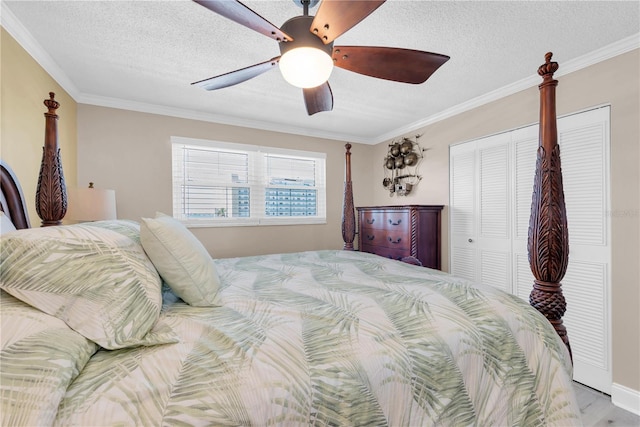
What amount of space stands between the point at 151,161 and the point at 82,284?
2694 millimetres

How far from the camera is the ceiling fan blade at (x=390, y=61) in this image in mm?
1458

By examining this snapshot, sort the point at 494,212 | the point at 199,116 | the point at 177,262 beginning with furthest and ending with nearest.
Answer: the point at 199,116 < the point at 494,212 < the point at 177,262

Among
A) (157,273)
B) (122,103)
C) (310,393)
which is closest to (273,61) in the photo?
(157,273)

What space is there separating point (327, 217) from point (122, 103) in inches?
109

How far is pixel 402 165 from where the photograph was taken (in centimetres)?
380

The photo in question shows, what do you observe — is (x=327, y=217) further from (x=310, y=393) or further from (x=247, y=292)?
(x=310, y=393)

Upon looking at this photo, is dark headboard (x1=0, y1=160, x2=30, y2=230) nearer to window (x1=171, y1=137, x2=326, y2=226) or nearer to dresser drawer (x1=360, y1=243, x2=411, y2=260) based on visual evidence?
window (x1=171, y1=137, x2=326, y2=226)

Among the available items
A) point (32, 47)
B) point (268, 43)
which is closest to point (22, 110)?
point (32, 47)

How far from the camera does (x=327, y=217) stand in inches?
160

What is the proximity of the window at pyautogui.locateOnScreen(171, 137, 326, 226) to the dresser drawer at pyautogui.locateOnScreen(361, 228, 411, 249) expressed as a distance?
714 mm

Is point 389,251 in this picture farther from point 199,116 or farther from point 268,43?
point 199,116

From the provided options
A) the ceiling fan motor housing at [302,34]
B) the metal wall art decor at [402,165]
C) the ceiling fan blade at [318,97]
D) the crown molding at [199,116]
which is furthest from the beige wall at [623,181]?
the crown molding at [199,116]

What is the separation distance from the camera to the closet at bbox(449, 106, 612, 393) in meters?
2.07

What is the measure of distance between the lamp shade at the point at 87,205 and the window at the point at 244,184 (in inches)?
34.9
